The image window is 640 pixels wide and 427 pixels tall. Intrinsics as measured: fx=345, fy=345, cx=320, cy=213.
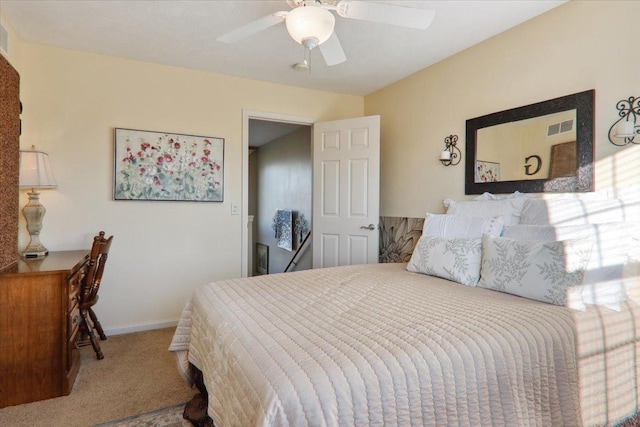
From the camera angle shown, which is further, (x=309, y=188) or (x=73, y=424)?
(x=309, y=188)

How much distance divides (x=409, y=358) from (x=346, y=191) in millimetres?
2612

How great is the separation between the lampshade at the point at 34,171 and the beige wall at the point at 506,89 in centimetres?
296

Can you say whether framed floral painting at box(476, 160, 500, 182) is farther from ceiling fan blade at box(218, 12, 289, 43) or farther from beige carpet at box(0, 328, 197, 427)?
beige carpet at box(0, 328, 197, 427)

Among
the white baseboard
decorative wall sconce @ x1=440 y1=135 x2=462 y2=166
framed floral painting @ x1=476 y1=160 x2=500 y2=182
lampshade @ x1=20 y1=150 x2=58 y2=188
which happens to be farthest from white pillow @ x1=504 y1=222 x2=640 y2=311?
lampshade @ x1=20 y1=150 x2=58 y2=188

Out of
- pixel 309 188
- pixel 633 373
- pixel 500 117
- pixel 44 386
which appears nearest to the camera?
pixel 633 373

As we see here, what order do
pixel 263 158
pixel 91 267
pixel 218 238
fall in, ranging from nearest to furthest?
pixel 91 267 → pixel 218 238 → pixel 263 158

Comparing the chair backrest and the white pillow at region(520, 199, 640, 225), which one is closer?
the white pillow at region(520, 199, 640, 225)

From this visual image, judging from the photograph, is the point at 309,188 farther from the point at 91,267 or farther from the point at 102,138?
the point at 91,267

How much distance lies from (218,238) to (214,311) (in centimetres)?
200

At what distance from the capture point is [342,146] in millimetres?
3586

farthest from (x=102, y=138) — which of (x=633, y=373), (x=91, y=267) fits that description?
(x=633, y=373)

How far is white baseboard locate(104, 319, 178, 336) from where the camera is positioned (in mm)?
3016

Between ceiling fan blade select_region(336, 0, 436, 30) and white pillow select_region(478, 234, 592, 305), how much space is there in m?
1.22

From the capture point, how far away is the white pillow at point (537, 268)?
1565mm
